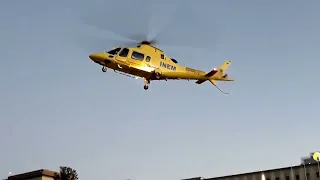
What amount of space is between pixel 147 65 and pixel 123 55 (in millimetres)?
2294

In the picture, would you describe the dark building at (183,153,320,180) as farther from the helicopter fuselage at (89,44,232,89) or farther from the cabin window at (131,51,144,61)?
the cabin window at (131,51,144,61)

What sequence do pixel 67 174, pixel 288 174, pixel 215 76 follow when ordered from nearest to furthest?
pixel 215 76, pixel 288 174, pixel 67 174

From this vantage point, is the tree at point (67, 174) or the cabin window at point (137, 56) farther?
the tree at point (67, 174)

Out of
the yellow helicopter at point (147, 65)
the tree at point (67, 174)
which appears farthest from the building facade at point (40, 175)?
the yellow helicopter at point (147, 65)

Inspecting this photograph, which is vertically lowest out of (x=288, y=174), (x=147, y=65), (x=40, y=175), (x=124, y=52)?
(x=288, y=174)

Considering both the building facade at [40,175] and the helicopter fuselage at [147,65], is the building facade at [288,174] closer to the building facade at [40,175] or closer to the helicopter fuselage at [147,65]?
the building facade at [40,175]

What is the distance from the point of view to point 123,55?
143 ft

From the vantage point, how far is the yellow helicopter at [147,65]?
4306cm

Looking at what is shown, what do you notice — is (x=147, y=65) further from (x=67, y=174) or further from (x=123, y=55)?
(x=67, y=174)

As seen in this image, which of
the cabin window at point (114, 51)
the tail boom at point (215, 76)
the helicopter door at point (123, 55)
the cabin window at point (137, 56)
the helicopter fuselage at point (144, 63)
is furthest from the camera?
the tail boom at point (215, 76)

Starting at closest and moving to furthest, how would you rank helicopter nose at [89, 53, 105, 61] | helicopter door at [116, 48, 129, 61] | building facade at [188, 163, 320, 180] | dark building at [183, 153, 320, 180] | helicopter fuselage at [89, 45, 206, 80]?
1. helicopter nose at [89, 53, 105, 61]
2. helicopter fuselage at [89, 45, 206, 80]
3. helicopter door at [116, 48, 129, 61]
4. building facade at [188, 163, 320, 180]
5. dark building at [183, 153, 320, 180]

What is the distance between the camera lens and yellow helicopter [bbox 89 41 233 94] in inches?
1695

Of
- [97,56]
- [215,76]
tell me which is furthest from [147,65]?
[215,76]

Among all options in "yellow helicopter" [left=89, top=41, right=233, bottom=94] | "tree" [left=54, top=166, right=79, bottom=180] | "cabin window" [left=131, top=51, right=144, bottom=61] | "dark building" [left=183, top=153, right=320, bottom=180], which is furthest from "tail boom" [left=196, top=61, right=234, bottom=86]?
"tree" [left=54, top=166, right=79, bottom=180]
